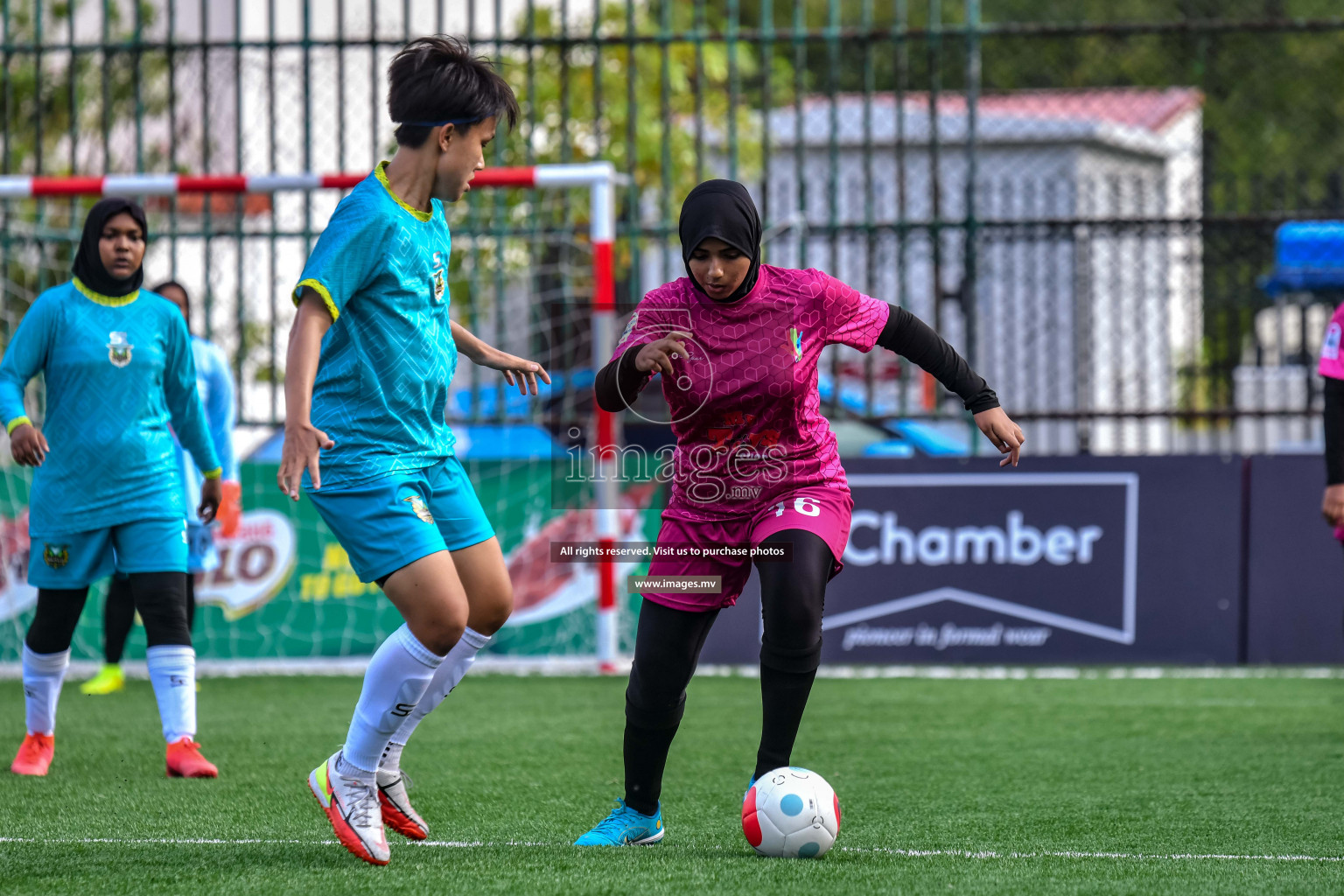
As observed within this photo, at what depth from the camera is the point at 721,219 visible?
3771 millimetres

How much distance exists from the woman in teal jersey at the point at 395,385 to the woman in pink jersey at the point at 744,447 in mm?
499

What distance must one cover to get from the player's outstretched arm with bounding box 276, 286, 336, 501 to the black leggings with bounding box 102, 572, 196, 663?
413 centimetres

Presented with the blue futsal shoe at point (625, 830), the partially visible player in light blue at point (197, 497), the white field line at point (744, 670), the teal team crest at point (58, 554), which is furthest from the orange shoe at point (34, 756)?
the white field line at point (744, 670)

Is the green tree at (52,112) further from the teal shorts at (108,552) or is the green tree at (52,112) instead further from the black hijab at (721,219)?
the black hijab at (721,219)

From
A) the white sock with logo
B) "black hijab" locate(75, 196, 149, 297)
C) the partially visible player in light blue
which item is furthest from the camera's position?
the partially visible player in light blue

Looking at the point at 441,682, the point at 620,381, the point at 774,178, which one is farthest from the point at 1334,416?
the point at 774,178

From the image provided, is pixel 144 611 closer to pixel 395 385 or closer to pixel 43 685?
pixel 43 685

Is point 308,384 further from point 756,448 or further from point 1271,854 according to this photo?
point 1271,854

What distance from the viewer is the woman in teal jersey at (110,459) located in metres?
5.45

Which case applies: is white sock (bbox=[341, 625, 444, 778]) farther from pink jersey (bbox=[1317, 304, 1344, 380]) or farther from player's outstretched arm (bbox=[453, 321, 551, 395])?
pink jersey (bbox=[1317, 304, 1344, 380])

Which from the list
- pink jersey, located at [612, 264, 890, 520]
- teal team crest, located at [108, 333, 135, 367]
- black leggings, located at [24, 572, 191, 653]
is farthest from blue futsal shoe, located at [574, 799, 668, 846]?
teal team crest, located at [108, 333, 135, 367]

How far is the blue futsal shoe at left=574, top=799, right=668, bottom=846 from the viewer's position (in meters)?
4.01

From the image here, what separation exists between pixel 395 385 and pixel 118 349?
7.00ft

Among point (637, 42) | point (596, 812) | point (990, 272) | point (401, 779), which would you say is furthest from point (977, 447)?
point (401, 779)
